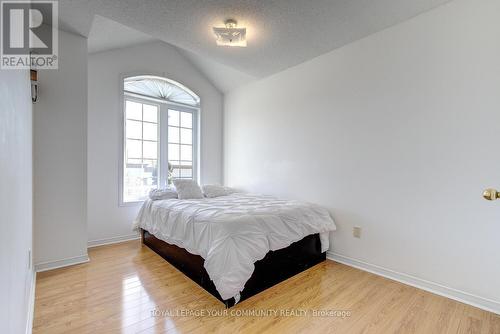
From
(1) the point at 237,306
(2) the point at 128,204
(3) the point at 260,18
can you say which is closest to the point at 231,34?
(3) the point at 260,18

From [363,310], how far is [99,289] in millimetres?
2331

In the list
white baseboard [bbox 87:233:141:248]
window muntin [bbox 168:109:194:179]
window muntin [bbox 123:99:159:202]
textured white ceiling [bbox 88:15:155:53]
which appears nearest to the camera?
textured white ceiling [bbox 88:15:155:53]

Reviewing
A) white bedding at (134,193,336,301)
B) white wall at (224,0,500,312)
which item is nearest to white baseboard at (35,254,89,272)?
white bedding at (134,193,336,301)

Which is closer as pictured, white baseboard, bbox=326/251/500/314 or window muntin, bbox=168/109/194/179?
white baseboard, bbox=326/251/500/314

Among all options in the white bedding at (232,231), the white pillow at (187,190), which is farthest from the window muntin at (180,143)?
the white bedding at (232,231)

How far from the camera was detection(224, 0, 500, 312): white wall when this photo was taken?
1.99m

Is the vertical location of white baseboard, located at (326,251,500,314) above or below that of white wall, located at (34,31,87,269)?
below

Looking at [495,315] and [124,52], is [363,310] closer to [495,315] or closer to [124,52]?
[495,315]

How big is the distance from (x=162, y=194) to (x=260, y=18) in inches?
102

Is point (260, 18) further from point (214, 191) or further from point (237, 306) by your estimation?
point (237, 306)

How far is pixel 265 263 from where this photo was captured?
7.30 ft

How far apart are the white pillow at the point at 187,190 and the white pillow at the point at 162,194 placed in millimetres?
93

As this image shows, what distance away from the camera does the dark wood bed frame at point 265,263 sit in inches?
84.4

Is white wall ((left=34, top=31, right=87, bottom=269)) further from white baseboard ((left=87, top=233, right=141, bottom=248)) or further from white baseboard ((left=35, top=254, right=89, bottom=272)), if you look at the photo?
white baseboard ((left=87, top=233, right=141, bottom=248))
